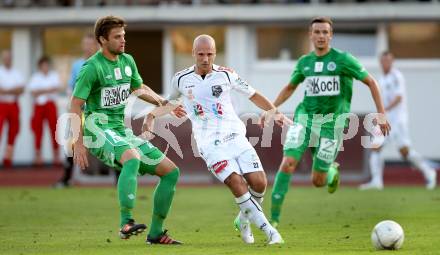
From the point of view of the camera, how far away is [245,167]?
37.7ft

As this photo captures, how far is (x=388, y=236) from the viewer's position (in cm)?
1066

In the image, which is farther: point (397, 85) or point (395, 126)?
point (395, 126)

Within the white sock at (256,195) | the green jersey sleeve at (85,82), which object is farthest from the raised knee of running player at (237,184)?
the green jersey sleeve at (85,82)

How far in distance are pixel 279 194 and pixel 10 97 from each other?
13.7 m

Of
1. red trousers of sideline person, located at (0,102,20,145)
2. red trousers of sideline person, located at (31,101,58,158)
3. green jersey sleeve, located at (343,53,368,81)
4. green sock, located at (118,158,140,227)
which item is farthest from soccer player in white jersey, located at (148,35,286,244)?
red trousers of sideline person, located at (0,102,20,145)

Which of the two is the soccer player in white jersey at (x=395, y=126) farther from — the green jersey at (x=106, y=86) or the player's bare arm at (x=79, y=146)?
the player's bare arm at (x=79, y=146)

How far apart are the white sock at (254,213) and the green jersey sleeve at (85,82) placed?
6.06ft

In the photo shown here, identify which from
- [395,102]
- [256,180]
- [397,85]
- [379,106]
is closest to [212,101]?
[256,180]

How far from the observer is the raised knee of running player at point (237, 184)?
1127 centimetres

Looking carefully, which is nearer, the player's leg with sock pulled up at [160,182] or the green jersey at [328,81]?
the player's leg with sock pulled up at [160,182]

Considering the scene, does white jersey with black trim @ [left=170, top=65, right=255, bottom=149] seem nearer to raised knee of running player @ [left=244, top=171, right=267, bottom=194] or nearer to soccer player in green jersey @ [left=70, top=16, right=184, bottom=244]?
raised knee of running player @ [left=244, top=171, right=267, bottom=194]

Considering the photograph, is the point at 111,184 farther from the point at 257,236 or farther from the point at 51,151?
the point at 257,236

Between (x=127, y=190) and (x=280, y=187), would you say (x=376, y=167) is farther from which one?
(x=127, y=190)

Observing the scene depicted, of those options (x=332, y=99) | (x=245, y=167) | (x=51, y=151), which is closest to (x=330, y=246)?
(x=245, y=167)
